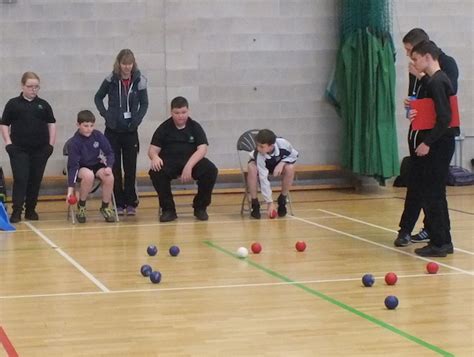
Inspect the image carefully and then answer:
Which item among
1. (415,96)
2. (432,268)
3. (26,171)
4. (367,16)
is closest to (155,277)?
(432,268)

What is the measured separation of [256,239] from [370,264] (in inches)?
64.7

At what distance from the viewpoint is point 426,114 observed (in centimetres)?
753

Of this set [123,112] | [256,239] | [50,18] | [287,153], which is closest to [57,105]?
[50,18]

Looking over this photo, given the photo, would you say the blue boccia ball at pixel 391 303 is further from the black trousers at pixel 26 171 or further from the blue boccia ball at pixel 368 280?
the black trousers at pixel 26 171

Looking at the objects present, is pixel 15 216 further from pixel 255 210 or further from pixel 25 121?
pixel 255 210

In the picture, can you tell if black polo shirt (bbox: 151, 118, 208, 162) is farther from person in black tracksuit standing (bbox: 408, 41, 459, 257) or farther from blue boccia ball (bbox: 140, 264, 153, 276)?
blue boccia ball (bbox: 140, 264, 153, 276)

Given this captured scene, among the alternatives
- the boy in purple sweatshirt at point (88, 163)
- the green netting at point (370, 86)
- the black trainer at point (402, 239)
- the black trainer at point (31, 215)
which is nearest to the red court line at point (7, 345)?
the black trainer at point (402, 239)

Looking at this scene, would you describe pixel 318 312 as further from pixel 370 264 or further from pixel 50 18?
pixel 50 18

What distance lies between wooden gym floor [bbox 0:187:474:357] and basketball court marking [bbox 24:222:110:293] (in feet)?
0.05

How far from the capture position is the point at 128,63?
10273 mm

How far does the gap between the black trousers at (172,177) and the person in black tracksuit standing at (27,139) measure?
1.19 meters

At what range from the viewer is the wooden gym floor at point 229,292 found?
496 cm

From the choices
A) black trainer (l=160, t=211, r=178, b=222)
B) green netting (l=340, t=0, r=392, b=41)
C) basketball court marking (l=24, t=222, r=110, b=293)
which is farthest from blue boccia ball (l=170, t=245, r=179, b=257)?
green netting (l=340, t=0, r=392, b=41)

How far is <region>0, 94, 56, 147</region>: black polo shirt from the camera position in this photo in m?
10.2
